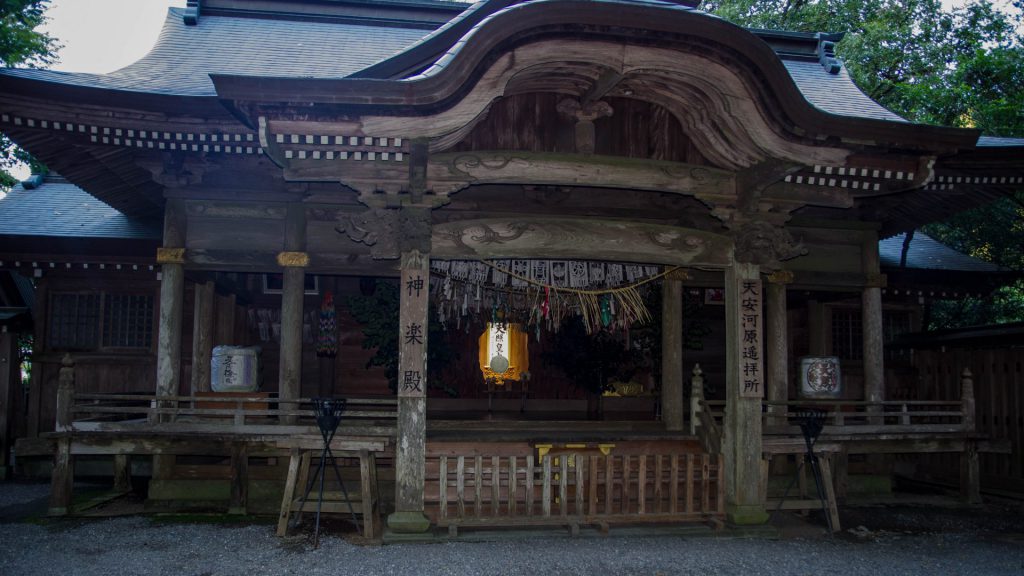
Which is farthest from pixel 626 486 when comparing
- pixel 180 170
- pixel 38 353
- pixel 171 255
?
pixel 38 353

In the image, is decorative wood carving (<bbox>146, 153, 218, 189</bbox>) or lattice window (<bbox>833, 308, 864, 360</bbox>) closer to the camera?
decorative wood carving (<bbox>146, 153, 218, 189</bbox>)

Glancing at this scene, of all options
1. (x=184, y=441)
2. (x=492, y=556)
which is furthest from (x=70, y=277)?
(x=492, y=556)

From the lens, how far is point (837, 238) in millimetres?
11195

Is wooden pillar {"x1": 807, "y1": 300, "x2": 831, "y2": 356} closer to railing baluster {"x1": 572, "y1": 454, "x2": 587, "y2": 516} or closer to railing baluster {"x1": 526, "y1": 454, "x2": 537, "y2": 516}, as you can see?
railing baluster {"x1": 572, "y1": 454, "x2": 587, "y2": 516}

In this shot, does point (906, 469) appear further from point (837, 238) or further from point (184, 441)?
point (184, 441)

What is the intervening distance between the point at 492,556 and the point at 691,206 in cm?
576

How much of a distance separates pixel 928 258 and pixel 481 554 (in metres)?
11.6

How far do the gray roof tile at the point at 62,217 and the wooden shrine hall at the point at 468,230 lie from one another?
11 centimetres

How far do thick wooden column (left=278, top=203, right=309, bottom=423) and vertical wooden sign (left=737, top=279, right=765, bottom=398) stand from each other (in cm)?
578

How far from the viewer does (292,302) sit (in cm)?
971

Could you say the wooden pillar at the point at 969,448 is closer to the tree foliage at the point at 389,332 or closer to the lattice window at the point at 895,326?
the lattice window at the point at 895,326

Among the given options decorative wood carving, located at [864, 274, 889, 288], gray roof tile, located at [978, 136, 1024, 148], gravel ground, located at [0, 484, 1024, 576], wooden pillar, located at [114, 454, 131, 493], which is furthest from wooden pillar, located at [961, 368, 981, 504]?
wooden pillar, located at [114, 454, 131, 493]

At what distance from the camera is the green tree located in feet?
49.1

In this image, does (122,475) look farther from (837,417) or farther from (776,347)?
(837,417)
